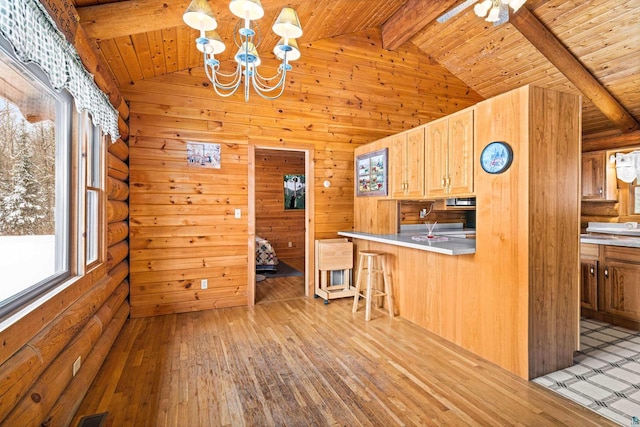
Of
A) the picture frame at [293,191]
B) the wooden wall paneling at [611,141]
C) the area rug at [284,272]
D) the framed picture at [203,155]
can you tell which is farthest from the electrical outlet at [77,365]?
the wooden wall paneling at [611,141]

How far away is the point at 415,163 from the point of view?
11.9 ft

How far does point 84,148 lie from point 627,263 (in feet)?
16.4

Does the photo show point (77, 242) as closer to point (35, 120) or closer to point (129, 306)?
point (35, 120)

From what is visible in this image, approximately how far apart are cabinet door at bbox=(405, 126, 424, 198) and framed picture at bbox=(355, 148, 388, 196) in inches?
16.1

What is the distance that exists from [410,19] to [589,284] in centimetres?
386

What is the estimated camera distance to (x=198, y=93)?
4.04m

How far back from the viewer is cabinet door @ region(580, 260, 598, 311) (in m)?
3.61

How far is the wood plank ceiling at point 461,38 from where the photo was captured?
2.51 m

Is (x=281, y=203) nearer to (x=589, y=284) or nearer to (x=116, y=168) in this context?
(x=116, y=168)

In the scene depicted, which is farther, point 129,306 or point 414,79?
point 414,79

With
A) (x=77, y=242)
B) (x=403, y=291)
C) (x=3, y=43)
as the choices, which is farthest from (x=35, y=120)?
(x=403, y=291)

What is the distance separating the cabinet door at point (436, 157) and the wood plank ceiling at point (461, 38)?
1783mm

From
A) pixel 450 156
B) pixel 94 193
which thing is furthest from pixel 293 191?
pixel 94 193

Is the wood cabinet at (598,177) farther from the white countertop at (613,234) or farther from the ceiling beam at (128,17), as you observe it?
the ceiling beam at (128,17)
